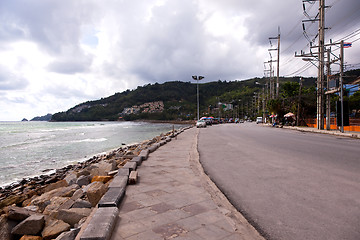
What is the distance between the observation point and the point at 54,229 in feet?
14.1

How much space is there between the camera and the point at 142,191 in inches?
201

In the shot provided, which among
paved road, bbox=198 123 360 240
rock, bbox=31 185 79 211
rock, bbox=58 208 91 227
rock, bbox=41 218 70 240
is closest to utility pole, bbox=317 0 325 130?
paved road, bbox=198 123 360 240

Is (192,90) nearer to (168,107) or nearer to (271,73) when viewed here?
(168,107)

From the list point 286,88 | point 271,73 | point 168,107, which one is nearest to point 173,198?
point 286,88

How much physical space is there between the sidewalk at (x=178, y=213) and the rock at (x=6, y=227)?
7.03 ft

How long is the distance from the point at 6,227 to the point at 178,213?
3.24 m

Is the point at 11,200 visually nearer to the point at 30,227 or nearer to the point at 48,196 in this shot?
the point at 48,196

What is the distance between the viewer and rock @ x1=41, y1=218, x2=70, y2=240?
4.19m

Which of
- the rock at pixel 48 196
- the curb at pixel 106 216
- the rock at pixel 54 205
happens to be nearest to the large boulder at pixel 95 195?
the curb at pixel 106 216

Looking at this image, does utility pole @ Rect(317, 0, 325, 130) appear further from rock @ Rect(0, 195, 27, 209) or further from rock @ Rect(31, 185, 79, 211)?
rock @ Rect(0, 195, 27, 209)

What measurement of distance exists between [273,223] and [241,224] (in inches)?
17.8

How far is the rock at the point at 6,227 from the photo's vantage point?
14.9 ft

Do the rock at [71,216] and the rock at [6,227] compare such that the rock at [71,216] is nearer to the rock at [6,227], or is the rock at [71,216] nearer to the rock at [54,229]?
the rock at [54,229]

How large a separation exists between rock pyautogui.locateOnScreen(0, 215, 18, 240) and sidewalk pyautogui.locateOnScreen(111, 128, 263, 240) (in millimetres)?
Answer: 2142
